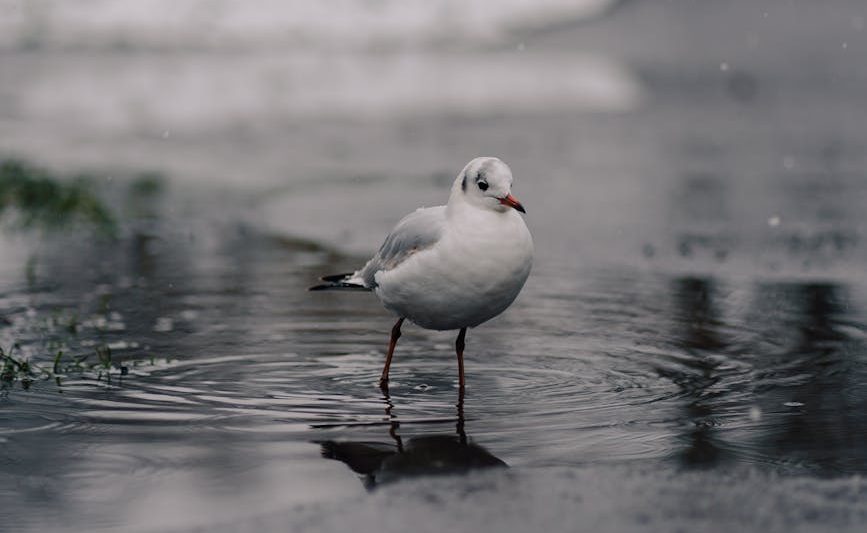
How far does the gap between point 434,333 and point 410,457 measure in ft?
9.87

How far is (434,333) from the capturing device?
28.7 feet

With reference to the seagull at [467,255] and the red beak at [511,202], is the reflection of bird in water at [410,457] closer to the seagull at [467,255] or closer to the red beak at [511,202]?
the seagull at [467,255]

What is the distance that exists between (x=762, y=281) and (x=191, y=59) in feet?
56.4

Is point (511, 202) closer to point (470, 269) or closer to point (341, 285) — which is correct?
point (470, 269)

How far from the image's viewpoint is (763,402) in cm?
670

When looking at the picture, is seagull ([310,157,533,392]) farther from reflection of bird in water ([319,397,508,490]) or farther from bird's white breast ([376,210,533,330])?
reflection of bird in water ([319,397,508,490])

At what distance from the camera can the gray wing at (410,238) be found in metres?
6.98

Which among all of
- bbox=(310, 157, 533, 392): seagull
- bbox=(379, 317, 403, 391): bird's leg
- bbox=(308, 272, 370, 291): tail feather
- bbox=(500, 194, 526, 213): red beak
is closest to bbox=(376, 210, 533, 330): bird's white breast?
bbox=(310, 157, 533, 392): seagull

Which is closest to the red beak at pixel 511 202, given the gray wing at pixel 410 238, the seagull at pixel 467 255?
A: the seagull at pixel 467 255

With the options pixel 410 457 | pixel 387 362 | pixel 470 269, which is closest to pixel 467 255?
pixel 470 269

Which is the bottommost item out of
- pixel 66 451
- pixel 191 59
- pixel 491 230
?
pixel 66 451

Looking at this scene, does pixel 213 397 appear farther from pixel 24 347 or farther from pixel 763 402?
pixel 763 402

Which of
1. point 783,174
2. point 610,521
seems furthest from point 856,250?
point 610,521

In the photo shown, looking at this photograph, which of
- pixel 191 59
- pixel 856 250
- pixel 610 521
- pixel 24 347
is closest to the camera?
pixel 610 521
